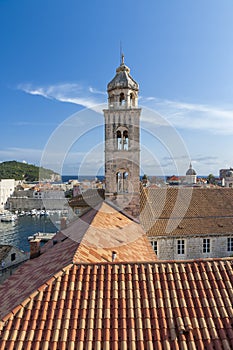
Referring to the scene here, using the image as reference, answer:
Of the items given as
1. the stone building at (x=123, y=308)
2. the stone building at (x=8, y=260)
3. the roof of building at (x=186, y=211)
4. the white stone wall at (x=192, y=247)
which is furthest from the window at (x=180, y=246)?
the stone building at (x=8, y=260)

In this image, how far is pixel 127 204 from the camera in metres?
16.8

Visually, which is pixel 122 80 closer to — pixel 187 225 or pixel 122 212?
pixel 122 212

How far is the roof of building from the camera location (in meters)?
18.2

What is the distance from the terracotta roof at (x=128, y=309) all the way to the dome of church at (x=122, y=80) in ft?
40.7

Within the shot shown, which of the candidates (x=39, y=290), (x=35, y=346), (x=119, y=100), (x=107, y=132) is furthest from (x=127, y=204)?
(x=35, y=346)

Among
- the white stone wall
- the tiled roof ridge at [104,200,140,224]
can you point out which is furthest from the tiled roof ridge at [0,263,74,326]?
the white stone wall

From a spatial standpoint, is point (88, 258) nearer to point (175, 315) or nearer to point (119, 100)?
point (175, 315)

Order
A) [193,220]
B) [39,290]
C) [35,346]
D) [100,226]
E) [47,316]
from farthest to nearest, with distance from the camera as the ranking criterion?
[193,220]
[100,226]
[39,290]
[47,316]
[35,346]


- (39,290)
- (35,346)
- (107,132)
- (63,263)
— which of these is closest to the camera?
(35,346)

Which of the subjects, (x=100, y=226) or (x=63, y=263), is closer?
(x=63, y=263)

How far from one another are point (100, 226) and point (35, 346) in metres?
6.29

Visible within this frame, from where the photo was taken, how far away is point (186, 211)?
20.0 meters

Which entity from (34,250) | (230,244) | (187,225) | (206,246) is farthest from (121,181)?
(230,244)

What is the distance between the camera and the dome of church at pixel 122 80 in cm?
1620
